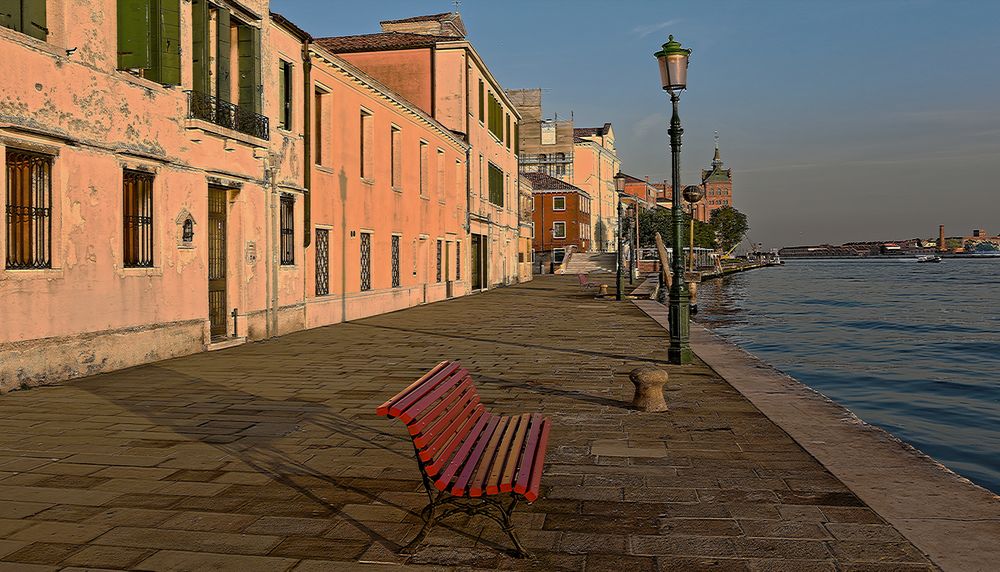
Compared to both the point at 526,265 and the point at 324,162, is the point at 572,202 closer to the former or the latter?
the point at 526,265

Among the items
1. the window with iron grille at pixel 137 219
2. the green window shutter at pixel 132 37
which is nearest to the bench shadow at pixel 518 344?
the window with iron grille at pixel 137 219

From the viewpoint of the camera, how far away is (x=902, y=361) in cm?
1658

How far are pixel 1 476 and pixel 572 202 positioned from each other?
71956 mm

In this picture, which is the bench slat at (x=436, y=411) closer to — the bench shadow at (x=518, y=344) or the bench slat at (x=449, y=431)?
the bench slat at (x=449, y=431)

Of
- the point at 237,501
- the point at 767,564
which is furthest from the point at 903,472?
the point at 237,501

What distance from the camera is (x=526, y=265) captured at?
50719 millimetres

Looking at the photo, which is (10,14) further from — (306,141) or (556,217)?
(556,217)

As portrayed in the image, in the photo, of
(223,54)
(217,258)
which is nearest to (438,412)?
(217,258)

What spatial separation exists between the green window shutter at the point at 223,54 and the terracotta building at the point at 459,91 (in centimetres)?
1783

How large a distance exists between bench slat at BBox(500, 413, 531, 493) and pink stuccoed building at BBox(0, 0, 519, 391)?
689 centimetres

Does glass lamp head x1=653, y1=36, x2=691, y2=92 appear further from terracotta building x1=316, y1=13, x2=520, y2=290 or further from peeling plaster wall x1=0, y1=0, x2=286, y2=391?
terracotta building x1=316, y1=13, x2=520, y2=290

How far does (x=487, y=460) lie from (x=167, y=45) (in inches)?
391

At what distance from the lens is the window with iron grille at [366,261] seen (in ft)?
68.1

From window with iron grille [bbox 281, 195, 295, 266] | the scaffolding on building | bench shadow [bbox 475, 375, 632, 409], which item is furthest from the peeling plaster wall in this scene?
the scaffolding on building
